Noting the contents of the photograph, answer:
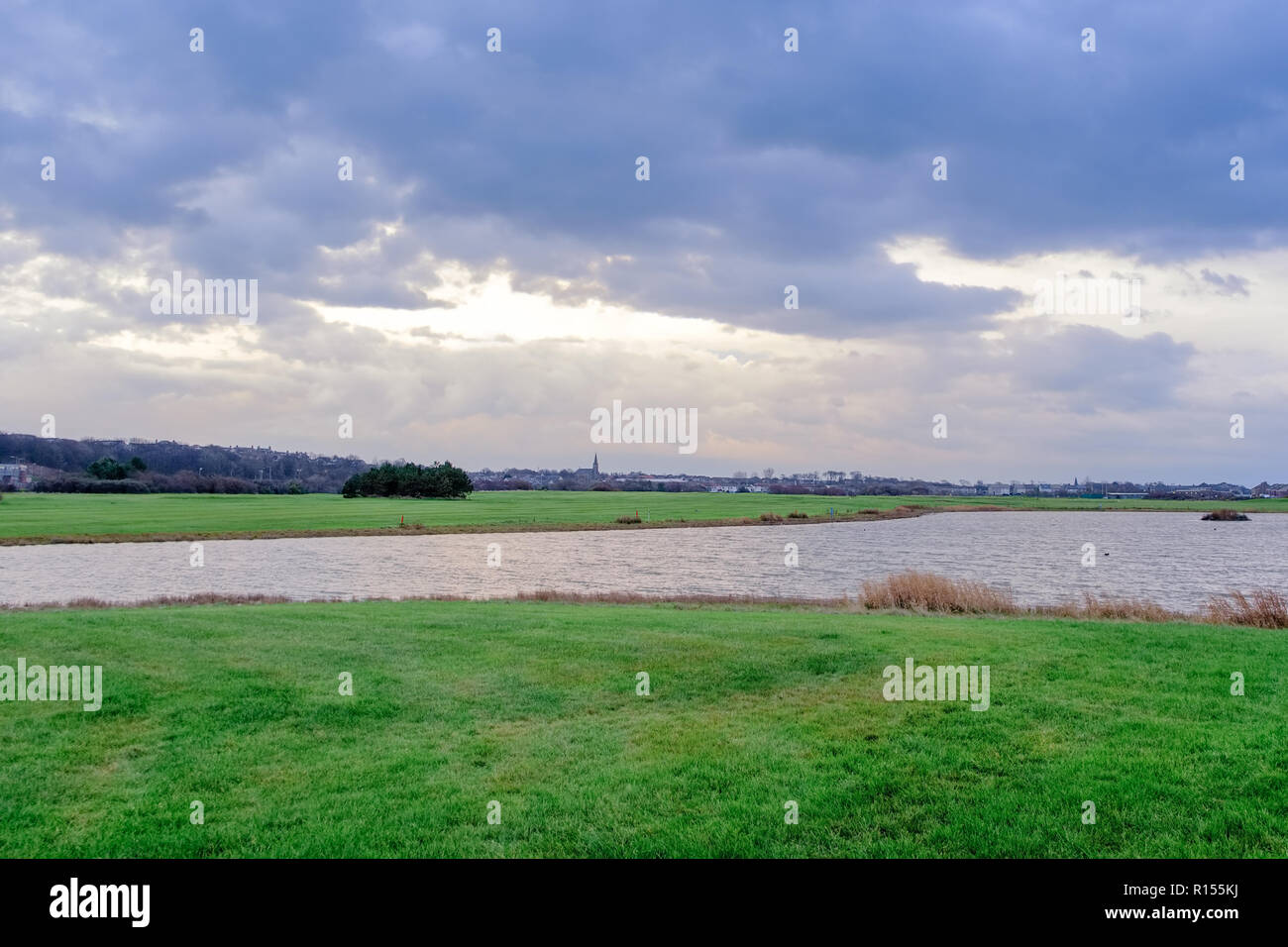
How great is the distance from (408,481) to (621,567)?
104 m

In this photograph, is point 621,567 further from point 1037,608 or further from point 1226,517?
point 1226,517

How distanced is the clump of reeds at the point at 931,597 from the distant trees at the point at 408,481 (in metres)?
126

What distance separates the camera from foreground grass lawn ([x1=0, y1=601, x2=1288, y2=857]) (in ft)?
25.0

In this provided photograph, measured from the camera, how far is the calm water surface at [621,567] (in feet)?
115

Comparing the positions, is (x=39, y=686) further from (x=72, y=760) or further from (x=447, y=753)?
(x=447, y=753)

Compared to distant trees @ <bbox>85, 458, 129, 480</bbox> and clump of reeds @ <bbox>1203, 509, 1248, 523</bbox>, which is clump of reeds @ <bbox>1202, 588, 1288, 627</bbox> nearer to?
clump of reeds @ <bbox>1203, 509, 1248, 523</bbox>

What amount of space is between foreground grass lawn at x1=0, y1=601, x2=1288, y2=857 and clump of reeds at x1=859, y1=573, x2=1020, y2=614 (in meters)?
7.38

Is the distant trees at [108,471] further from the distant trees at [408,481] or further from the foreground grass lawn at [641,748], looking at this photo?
the foreground grass lawn at [641,748]

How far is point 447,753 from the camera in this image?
10094 mm

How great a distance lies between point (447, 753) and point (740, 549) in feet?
174

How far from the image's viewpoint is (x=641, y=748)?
10211 millimetres

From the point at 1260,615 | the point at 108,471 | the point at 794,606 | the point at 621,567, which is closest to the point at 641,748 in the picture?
the point at 794,606

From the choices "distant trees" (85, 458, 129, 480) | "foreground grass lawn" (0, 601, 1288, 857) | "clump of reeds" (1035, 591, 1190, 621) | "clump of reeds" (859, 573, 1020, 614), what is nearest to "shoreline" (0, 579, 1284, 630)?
"clump of reeds" (1035, 591, 1190, 621)
